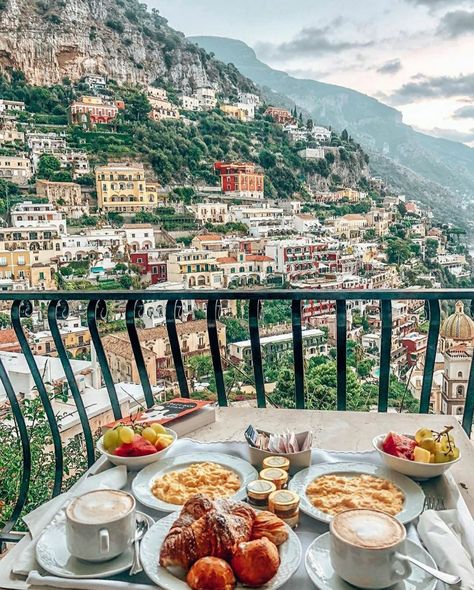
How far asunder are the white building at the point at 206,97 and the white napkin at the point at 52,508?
54245mm

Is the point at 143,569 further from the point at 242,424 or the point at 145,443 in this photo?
the point at 242,424

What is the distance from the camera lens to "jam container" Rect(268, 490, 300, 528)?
2.56 feet

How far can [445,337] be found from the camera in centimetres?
171

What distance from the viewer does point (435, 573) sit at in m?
0.65

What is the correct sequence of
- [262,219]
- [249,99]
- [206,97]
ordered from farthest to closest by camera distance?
[249,99], [206,97], [262,219]

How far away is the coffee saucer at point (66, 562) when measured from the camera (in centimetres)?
70

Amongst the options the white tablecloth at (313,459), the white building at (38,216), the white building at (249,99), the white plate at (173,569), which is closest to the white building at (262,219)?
the white building at (38,216)

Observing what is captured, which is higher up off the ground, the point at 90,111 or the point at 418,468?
the point at 90,111

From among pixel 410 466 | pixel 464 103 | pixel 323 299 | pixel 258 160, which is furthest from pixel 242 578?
pixel 258 160

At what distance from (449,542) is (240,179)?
41425 mm

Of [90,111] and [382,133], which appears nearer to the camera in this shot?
[90,111]

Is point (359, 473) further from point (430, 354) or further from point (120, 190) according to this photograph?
point (120, 190)

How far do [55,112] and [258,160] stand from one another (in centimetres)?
1736

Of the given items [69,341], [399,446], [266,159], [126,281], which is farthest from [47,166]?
[399,446]
